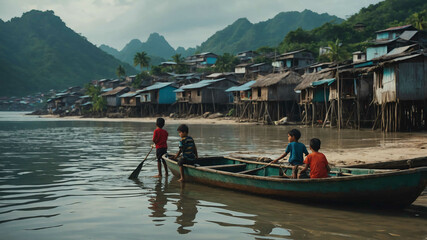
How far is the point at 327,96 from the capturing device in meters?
30.1

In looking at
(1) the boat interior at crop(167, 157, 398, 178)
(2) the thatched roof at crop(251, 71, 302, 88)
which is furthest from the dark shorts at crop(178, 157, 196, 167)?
(2) the thatched roof at crop(251, 71, 302, 88)

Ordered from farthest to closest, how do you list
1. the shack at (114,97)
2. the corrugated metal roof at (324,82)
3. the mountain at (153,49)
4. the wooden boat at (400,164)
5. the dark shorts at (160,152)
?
the mountain at (153,49) < the shack at (114,97) < the corrugated metal roof at (324,82) < the dark shorts at (160,152) < the wooden boat at (400,164)

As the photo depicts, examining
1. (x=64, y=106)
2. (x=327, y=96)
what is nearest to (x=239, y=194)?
(x=327, y=96)

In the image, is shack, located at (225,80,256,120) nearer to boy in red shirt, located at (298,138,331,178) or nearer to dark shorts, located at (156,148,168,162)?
dark shorts, located at (156,148,168,162)

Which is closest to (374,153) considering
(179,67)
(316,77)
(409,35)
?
(316,77)

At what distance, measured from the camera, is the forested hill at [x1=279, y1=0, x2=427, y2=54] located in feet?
192

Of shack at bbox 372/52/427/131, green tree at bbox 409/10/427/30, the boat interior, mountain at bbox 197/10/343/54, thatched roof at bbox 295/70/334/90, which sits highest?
mountain at bbox 197/10/343/54

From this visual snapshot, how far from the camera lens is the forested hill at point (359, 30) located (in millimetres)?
58656

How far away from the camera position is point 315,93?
30.5 meters

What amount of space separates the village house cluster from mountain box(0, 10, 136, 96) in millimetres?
35111

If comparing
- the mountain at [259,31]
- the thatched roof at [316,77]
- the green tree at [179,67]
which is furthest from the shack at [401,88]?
the mountain at [259,31]

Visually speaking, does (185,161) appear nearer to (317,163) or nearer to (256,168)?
(256,168)

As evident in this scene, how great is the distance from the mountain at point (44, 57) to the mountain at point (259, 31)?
32071 mm

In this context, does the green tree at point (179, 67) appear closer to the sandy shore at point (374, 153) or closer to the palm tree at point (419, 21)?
the palm tree at point (419, 21)
